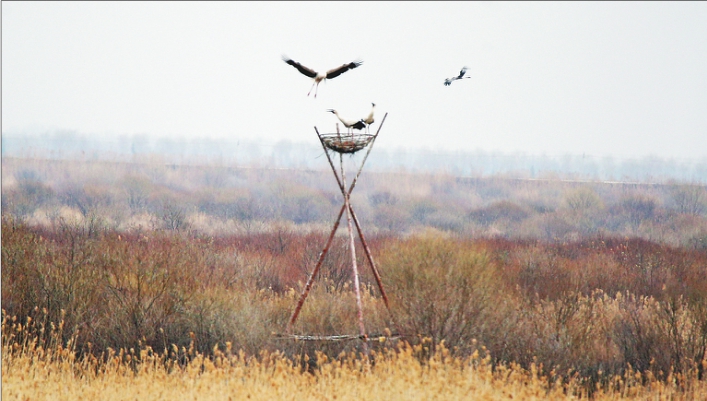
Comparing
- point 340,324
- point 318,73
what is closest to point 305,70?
point 318,73

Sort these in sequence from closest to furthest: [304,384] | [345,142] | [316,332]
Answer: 1. [304,384]
2. [345,142]
3. [316,332]

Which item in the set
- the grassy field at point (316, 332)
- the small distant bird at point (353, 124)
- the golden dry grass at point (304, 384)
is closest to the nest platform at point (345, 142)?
the small distant bird at point (353, 124)

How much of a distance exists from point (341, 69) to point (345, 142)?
79cm

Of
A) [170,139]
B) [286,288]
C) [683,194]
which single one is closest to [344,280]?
[286,288]

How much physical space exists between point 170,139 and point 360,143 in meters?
97.6

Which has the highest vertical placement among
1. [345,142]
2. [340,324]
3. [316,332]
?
[345,142]

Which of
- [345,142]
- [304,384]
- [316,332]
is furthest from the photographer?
[316,332]

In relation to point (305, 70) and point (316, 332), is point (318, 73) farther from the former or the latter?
point (316, 332)

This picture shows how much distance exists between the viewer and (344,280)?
12.5 meters

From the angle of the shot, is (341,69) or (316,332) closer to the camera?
(341,69)

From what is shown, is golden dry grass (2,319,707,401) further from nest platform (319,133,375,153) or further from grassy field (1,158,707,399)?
nest platform (319,133,375,153)

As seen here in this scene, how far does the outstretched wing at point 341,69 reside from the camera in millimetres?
7680

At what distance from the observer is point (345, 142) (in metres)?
7.73

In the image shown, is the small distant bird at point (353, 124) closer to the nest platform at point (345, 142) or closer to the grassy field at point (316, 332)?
the nest platform at point (345, 142)
